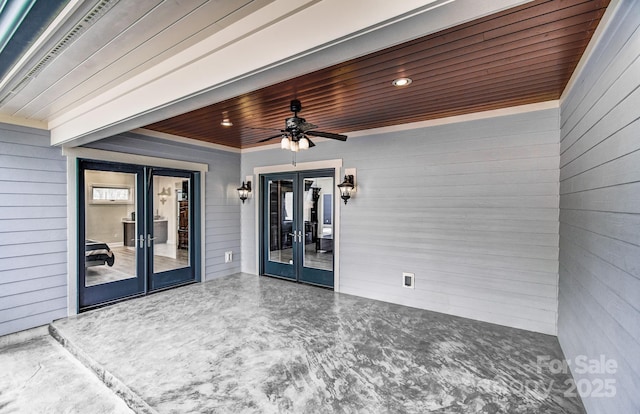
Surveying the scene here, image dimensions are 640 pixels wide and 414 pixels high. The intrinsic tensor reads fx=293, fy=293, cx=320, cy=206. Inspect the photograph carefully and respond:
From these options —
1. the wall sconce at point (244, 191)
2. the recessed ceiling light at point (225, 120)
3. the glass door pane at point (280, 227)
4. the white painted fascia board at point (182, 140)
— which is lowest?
the glass door pane at point (280, 227)

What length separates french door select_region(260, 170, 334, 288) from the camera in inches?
210

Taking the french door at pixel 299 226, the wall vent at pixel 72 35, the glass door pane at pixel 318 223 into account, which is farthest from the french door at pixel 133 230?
the glass door pane at pixel 318 223

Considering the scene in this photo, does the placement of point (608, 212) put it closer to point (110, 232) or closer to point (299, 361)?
point (299, 361)

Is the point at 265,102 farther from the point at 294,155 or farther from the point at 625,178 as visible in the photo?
the point at 625,178

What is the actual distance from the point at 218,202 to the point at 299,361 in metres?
3.97

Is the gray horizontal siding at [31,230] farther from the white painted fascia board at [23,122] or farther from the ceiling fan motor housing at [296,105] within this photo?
the ceiling fan motor housing at [296,105]

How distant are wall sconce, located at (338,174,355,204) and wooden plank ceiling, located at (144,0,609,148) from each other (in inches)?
32.3

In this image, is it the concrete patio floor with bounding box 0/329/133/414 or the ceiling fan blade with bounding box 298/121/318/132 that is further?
the ceiling fan blade with bounding box 298/121/318/132

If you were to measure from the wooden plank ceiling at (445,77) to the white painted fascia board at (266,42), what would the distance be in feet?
3.14

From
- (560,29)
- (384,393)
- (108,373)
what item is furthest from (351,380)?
(560,29)

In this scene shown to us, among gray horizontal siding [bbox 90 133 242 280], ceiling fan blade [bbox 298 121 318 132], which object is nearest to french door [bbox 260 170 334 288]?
gray horizontal siding [bbox 90 133 242 280]

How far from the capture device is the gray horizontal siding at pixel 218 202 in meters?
5.44

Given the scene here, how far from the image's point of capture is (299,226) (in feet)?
18.6

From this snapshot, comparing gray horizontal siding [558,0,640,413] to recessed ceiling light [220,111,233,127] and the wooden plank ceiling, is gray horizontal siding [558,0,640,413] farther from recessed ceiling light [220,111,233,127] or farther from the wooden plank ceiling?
recessed ceiling light [220,111,233,127]
